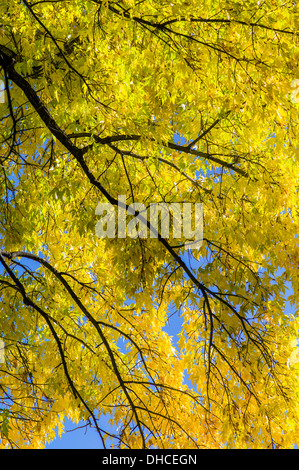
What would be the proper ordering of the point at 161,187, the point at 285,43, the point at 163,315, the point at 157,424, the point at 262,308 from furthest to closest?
the point at 163,315, the point at 157,424, the point at 161,187, the point at 262,308, the point at 285,43

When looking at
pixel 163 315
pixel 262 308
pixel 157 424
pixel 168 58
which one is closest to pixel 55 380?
pixel 157 424

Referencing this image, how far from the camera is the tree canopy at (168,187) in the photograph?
14.5ft

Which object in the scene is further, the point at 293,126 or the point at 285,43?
the point at 293,126

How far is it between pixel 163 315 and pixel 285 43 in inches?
149

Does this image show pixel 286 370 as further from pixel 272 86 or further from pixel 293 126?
pixel 272 86

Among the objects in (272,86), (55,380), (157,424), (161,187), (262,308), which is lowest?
(157,424)

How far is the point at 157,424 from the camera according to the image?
577 cm

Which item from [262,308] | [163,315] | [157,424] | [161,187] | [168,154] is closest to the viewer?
[262,308]

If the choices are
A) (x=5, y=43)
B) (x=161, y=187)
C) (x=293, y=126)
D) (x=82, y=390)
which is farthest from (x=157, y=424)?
(x=5, y=43)

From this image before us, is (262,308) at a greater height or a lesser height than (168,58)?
lesser

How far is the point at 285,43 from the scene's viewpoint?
14.3ft

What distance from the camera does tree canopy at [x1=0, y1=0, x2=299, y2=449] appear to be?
4.41m

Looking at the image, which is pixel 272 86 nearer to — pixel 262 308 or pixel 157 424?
pixel 262 308

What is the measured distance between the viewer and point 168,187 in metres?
5.43
